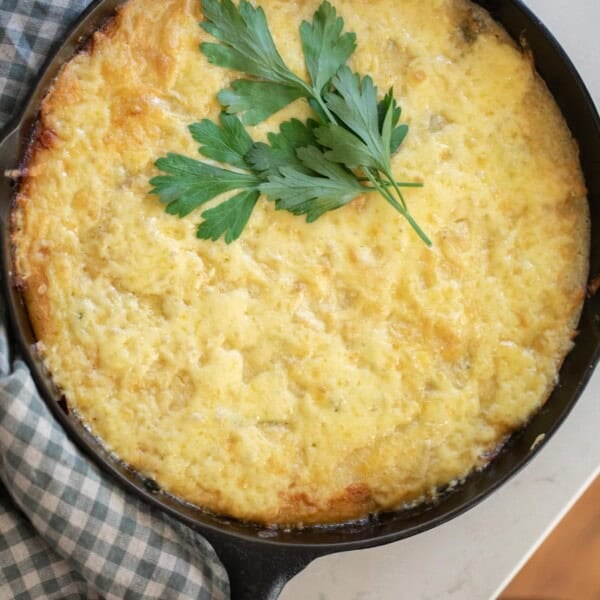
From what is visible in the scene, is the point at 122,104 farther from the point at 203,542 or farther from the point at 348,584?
the point at 348,584

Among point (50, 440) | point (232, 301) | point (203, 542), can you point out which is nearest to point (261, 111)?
point (232, 301)

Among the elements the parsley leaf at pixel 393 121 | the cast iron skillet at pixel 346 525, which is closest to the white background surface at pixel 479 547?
the cast iron skillet at pixel 346 525

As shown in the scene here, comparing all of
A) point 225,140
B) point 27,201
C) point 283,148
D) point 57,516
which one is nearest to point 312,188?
point 283,148

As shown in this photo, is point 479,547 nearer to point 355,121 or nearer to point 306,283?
point 306,283

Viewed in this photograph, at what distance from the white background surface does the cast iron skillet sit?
0.30 meters

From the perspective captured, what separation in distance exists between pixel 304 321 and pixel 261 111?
0.49m

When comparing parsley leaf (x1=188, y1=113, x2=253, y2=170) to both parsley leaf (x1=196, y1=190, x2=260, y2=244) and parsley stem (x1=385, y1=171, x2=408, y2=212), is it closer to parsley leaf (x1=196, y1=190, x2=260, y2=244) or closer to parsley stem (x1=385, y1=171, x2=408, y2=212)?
parsley leaf (x1=196, y1=190, x2=260, y2=244)

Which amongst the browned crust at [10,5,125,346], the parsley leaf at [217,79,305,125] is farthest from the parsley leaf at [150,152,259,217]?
the browned crust at [10,5,125,346]

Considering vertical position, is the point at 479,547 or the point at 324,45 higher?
the point at 324,45

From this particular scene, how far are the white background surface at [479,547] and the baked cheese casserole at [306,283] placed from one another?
338 millimetres

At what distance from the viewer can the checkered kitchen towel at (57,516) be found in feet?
6.23

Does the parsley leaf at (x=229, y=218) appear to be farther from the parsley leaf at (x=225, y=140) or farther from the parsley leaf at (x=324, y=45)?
the parsley leaf at (x=324, y=45)

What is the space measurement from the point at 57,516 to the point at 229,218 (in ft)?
2.50

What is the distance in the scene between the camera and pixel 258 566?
191 cm
